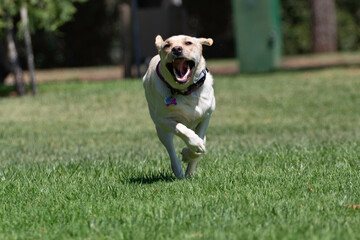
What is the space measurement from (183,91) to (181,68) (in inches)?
7.9

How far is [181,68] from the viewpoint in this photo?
5934 millimetres

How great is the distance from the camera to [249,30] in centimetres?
2058

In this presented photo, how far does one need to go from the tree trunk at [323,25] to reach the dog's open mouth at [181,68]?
23942 millimetres

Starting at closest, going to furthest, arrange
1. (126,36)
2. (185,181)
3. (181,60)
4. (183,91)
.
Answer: (181,60)
(183,91)
(185,181)
(126,36)

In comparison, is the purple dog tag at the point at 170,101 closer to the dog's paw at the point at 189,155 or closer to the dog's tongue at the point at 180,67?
the dog's tongue at the point at 180,67

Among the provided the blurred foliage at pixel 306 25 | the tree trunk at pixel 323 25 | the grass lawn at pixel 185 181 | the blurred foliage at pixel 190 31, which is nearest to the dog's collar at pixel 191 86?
the grass lawn at pixel 185 181

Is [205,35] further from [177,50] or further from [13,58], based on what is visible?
[177,50]

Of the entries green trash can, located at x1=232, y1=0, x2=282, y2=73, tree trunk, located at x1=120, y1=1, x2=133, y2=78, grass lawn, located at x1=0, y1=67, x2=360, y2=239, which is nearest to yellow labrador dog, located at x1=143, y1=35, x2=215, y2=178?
grass lawn, located at x1=0, y1=67, x2=360, y2=239

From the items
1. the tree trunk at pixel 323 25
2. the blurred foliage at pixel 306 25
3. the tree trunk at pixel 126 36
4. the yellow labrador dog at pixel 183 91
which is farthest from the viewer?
the blurred foliage at pixel 306 25

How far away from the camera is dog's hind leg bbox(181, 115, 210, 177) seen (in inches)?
244

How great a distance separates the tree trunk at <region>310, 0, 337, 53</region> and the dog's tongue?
23.9 m

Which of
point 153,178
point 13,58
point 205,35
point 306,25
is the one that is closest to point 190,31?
point 205,35

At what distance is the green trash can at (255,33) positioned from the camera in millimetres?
20406

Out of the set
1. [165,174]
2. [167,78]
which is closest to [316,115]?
[165,174]
